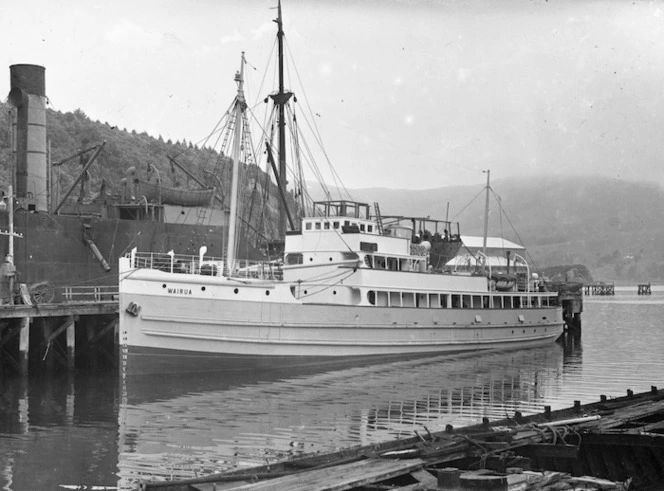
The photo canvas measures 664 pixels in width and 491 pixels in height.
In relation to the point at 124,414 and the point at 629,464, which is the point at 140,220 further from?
the point at 629,464

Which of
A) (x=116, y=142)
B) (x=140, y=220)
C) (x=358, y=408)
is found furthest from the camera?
(x=116, y=142)

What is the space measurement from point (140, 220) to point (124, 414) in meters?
20.3

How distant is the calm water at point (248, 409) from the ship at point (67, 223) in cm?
697

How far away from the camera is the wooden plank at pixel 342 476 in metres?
9.32

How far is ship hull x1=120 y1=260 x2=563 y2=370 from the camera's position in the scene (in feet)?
92.6

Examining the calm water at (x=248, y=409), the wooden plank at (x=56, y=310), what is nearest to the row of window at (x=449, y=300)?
the calm water at (x=248, y=409)

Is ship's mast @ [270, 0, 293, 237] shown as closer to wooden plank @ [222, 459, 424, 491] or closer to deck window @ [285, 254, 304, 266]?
deck window @ [285, 254, 304, 266]

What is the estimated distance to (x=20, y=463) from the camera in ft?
51.7

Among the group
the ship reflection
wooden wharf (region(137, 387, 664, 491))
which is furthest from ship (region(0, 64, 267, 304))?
wooden wharf (region(137, 387, 664, 491))

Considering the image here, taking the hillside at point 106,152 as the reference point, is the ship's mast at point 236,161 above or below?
below

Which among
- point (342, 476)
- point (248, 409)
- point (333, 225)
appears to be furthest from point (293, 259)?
point (342, 476)

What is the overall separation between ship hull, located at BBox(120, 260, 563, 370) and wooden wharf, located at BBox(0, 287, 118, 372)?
2.79 m

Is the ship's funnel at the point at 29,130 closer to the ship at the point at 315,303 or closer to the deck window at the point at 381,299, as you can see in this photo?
the ship at the point at 315,303

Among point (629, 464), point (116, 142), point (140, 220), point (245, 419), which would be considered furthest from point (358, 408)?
point (116, 142)
